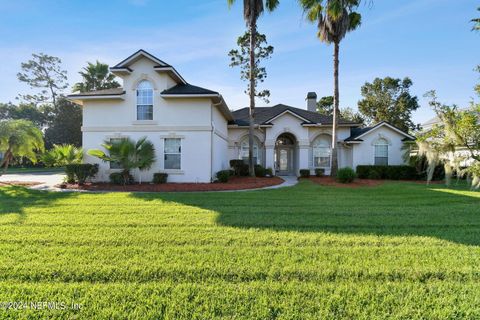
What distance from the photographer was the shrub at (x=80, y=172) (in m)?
13.5

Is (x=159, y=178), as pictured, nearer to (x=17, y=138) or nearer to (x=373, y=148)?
(x=17, y=138)

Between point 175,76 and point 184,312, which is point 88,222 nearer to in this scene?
point 184,312

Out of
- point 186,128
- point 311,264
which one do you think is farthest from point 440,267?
point 186,128

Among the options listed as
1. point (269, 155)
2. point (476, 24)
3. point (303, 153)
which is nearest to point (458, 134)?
point (476, 24)

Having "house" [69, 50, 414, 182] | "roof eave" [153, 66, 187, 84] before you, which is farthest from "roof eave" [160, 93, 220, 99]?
"roof eave" [153, 66, 187, 84]

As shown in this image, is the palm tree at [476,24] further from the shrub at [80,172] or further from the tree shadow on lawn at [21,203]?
the shrub at [80,172]

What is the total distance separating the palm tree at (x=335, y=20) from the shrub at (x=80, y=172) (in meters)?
15.8

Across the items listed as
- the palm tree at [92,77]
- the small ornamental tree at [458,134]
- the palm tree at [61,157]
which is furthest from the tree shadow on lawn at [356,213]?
the palm tree at [92,77]

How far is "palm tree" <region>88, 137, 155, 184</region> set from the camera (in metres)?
12.7

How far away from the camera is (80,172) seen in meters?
13.5

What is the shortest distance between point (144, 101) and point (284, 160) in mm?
13465

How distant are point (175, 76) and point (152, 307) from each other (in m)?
14.0

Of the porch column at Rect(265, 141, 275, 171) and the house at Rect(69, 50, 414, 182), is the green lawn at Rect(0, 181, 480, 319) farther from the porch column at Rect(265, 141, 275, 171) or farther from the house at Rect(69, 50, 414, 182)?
the porch column at Rect(265, 141, 275, 171)

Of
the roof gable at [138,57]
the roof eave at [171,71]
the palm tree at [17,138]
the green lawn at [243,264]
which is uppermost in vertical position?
the roof gable at [138,57]
